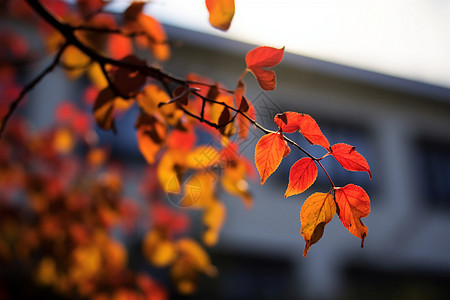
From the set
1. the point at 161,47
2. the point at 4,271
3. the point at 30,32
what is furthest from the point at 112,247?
the point at 30,32

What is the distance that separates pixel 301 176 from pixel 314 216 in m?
0.05

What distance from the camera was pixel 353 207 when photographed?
41 centimetres

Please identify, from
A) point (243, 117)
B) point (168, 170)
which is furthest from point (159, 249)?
point (243, 117)

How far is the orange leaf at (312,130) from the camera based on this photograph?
16.1 inches

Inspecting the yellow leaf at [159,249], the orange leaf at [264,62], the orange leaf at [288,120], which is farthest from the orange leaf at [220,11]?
the yellow leaf at [159,249]

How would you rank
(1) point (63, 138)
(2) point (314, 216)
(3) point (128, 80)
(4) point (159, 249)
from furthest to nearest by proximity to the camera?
1. (1) point (63, 138)
2. (4) point (159, 249)
3. (3) point (128, 80)
4. (2) point (314, 216)

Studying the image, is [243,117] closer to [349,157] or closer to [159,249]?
[349,157]

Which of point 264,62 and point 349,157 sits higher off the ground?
point 264,62

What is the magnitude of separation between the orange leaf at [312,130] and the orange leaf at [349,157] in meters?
0.01

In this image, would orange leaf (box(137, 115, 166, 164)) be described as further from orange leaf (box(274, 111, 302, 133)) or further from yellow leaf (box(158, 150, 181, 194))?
orange leaf (box(274, 111, 302, 133))

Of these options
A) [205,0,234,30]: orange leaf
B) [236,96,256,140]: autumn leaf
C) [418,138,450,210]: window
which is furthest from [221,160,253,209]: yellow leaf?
[418,138,450,210]: window

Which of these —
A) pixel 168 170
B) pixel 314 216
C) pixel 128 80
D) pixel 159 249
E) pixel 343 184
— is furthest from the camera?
pixel 343 184

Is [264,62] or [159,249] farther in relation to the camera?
[159,249]

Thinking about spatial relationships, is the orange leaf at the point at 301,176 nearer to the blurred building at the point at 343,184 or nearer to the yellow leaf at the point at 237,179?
the yellow leaf at the point at 237,179
